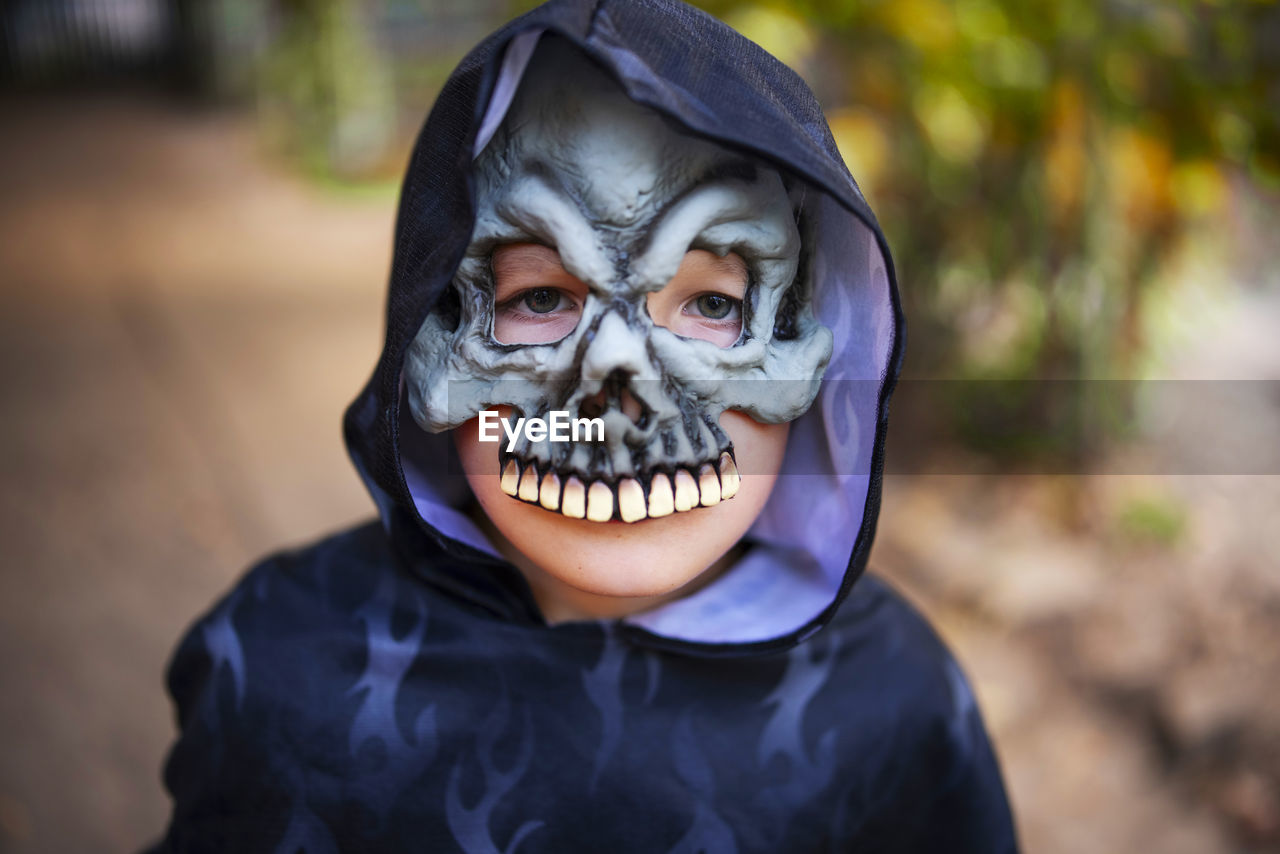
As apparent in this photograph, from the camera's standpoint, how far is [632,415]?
3.08ft

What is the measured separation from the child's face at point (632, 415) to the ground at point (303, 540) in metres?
1.69

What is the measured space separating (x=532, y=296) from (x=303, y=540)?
8.72 feet

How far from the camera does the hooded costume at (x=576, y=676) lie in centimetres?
104

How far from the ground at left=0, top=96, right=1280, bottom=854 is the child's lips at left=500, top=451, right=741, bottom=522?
177 centimetres

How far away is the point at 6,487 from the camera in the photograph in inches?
141

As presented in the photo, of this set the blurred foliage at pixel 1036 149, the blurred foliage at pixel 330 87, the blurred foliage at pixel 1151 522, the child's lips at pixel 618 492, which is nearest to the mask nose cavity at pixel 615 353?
the child's lips at pixel 618 492

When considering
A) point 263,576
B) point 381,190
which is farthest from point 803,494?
point 381,190

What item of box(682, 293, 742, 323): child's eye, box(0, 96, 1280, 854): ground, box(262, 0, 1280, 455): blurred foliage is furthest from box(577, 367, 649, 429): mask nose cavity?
box(262, 0, 1280, 455): blurred foliage

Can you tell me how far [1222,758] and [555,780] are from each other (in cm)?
196

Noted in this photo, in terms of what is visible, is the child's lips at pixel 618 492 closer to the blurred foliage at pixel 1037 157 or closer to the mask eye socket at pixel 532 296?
the mask eye socket at pixel 532 296

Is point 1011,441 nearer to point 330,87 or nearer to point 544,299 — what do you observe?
point 544,299

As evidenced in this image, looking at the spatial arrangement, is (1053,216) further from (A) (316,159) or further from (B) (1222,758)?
(A) (316,159)

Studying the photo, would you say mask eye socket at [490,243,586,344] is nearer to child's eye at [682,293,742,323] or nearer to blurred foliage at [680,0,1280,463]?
child's eye at [682,293,742,323]

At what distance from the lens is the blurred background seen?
7.92 ft
